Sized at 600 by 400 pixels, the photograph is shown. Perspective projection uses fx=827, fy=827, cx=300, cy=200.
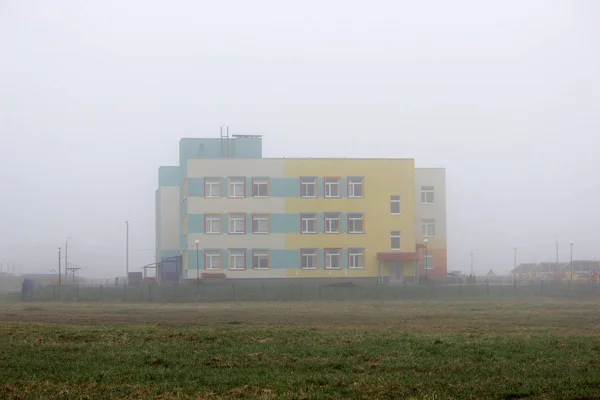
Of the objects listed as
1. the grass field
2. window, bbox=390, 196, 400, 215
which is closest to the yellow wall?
window, bbox=390, 196, 400, 215

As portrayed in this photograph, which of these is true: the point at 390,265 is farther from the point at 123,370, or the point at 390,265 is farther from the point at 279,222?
the point at 123,370

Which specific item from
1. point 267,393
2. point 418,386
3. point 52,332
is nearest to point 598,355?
point 418,386

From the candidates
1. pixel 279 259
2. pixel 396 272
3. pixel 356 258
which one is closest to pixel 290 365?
pixel 279 259

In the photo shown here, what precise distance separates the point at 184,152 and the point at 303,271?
19451 millimetres

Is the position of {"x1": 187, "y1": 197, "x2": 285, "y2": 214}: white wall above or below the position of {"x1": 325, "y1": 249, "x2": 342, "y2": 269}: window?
above

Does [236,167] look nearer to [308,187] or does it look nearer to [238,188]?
[238,188]

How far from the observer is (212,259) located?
3066 inches

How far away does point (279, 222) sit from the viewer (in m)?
78.8

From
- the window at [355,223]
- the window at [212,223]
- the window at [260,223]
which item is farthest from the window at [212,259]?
the window at [355,223]

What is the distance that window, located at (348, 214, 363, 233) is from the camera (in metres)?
79.4

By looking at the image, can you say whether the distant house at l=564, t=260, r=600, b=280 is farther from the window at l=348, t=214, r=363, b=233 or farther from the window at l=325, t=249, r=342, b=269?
the window at l=325, t=249, r=342, b=269

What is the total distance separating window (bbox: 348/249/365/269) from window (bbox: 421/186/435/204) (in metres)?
11.8

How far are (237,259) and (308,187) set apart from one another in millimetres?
9639

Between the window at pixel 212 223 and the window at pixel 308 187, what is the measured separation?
833 centimetres
